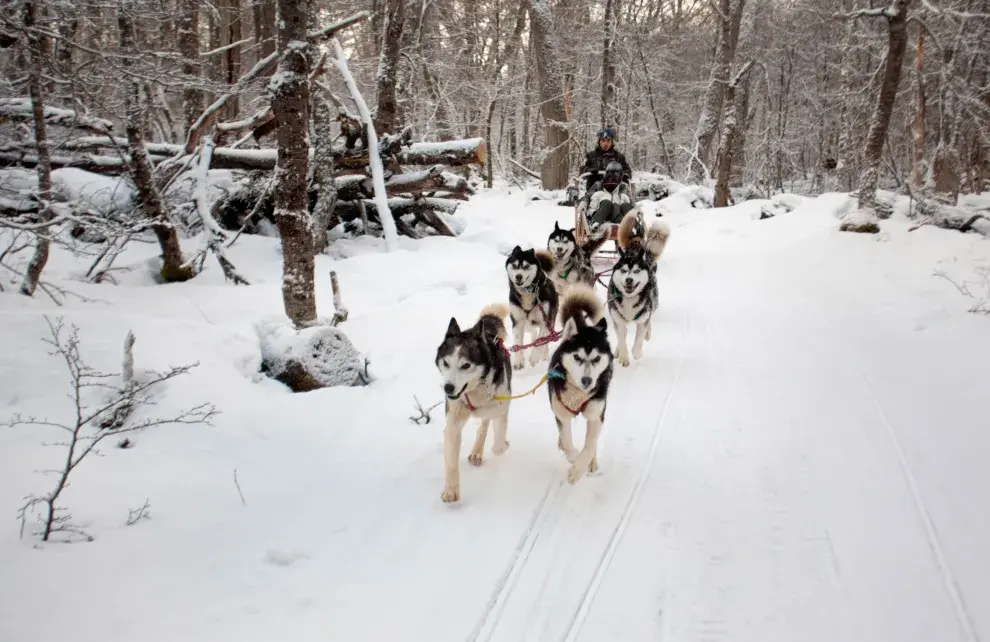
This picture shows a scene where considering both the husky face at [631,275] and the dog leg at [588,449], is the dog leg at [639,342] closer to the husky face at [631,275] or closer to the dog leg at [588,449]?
the husky face at [631,275]

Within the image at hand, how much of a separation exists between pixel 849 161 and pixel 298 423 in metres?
18.8

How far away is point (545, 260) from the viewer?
6562 mm

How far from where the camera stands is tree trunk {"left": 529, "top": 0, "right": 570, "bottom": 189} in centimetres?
1567

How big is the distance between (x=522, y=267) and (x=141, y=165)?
4.31 metres

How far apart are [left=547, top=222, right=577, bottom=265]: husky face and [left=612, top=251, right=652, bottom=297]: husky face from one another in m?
1.47

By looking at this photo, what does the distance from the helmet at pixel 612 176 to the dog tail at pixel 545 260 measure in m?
3.88

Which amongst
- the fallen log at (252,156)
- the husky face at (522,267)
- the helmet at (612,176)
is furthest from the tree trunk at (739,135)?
the husky face at (522,267)

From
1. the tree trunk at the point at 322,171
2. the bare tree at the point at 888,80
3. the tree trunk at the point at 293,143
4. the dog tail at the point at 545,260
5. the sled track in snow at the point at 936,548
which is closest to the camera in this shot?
the sled track in snow at the point at 936,548

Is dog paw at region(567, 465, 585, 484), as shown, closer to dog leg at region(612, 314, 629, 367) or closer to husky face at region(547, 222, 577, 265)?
dog leg at region(612, 314, 629, 367)

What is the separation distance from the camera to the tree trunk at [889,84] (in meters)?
9.30

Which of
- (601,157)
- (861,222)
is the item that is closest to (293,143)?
(601,157)

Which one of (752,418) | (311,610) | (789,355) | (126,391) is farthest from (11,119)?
(789,355)

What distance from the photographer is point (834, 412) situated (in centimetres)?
461

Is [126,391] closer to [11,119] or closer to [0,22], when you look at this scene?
[0,22]
